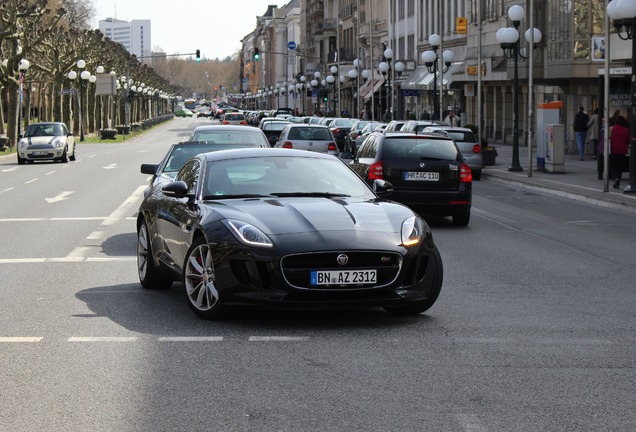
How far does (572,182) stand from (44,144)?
75.2 ft

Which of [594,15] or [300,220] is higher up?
[594,15]

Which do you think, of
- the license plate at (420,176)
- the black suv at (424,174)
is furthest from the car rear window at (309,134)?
the license plate at (420,176)

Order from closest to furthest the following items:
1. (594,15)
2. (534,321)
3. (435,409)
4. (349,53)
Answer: (435,409) < (534,321) < (594,15) < (349,53)

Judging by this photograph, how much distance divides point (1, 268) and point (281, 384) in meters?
7.15

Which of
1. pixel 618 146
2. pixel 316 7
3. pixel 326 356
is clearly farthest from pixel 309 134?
pixel 316 7

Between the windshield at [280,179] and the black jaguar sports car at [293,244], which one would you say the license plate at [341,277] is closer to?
the black jaguar sports car at [293,244]

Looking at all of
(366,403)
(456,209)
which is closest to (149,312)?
(366,403)

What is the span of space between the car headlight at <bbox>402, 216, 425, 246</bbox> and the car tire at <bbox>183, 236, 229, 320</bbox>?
4.90 feet

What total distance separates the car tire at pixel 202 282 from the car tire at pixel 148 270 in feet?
5.00

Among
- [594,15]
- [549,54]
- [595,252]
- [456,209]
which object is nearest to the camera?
[595,252]

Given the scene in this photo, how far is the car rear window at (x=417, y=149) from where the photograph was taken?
20156 millimetres

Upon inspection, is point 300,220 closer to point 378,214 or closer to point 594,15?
point 378,214

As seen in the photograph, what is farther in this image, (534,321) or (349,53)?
(349,53)

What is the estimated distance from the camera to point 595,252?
1548 cm
